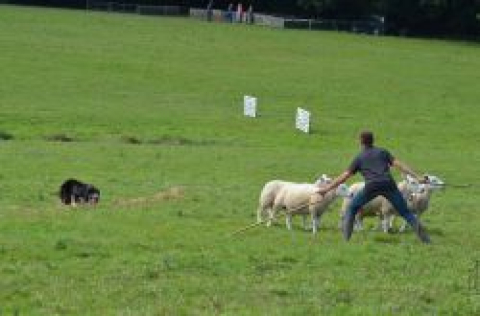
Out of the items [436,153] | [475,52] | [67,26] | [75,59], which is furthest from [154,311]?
[475,52]

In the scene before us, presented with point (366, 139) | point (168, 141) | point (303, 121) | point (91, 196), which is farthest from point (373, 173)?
point (303, 121)

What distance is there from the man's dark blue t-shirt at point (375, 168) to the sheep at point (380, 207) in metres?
2.88

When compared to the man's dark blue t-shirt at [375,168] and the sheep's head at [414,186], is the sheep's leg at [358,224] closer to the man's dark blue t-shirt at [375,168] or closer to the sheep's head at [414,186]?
the sheep's head at [414,186]

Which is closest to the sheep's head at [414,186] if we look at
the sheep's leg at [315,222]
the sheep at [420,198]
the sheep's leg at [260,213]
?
the sheep at [420,198]

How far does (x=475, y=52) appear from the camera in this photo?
11156 centimetres

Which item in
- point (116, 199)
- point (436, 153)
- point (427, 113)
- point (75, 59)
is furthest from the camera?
point (75, 59)

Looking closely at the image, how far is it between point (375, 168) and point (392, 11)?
4325 inches

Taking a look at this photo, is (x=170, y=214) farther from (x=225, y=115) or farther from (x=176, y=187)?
(x=225, y=115)

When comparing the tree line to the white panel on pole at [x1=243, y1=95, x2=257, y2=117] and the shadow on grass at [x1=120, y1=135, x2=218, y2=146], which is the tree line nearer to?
Result: the white panel on pole at [x1=243, y1=95, x2=257, y2=117]

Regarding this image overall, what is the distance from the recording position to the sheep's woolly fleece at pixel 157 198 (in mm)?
29000

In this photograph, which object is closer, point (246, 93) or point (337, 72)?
point (246, 93)

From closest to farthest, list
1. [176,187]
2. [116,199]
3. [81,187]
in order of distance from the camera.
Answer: [81,187]
[116,199]
[176,187]

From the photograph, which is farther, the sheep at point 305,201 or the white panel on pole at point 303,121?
the white panel on pole at point 303,121

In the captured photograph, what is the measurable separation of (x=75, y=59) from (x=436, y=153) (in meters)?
40.0
